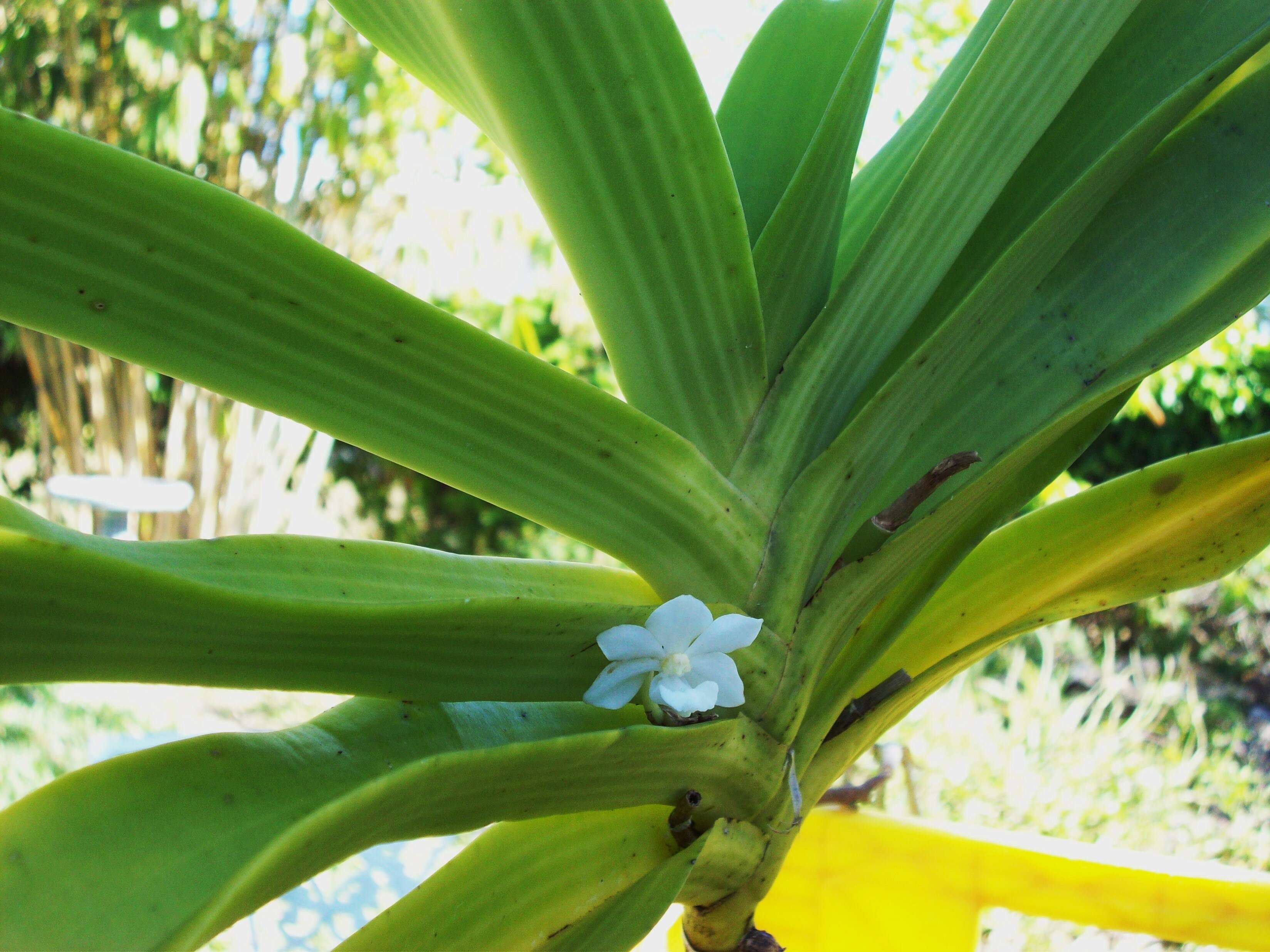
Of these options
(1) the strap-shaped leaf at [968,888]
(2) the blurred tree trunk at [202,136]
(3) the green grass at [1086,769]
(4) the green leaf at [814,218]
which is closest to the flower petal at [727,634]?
(4) the green leaf at [814,218]

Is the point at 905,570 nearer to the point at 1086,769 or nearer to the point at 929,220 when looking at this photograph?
the point at 929,220

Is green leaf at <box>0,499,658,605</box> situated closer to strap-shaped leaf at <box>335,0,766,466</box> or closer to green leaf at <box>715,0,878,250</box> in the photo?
strap-shaped leaf at <box>335,0,766,466</box>

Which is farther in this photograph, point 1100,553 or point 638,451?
point 1100,553

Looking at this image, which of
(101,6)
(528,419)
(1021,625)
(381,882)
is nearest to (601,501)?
(528,419)

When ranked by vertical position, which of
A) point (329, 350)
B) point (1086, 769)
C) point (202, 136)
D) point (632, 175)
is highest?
point (202, 136)

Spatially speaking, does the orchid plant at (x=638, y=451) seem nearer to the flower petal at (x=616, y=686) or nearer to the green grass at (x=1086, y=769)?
the flower petal at (x=616, y=686)

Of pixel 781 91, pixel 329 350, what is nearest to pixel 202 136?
pixel 781 91

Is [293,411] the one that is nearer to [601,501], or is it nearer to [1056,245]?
[601,501]
